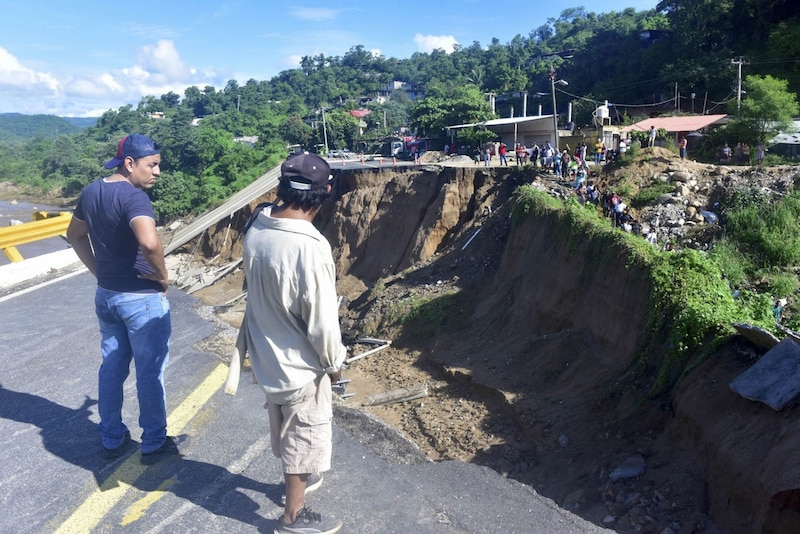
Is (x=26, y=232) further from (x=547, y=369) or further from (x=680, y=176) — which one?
(x=680, y=176)

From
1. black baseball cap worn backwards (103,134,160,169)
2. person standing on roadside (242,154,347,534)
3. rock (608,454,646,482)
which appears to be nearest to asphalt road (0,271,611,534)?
person standing on roadside (242,154,347,534)

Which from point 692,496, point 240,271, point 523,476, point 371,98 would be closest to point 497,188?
point 240,271

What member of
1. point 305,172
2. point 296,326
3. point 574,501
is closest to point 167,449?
point 296,326

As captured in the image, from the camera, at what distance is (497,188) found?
17.1 m

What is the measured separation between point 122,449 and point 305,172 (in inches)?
78.6

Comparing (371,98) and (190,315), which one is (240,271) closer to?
(190,315)

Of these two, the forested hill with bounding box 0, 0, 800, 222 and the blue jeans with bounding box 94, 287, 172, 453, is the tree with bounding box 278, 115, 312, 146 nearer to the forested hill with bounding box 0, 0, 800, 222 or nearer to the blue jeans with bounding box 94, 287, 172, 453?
the forested hill with bounding box 0, 0, 800, 222

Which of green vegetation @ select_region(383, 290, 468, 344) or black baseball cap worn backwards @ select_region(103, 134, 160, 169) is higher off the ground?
black baseball cap worn backwards @ select_region(103, 134, 160, 169)

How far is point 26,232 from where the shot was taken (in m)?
8.23

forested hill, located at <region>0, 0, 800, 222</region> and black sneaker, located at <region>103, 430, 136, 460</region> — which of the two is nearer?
black sneaker, located at <region>103, 430, 136, 460</region>

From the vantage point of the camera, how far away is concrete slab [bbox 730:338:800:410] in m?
3.90

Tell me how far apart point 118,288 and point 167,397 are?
120cm

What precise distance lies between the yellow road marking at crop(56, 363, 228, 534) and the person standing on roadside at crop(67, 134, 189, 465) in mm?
103

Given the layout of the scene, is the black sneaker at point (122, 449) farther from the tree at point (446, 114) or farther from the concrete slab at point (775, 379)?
the tree at point (446, 114)
